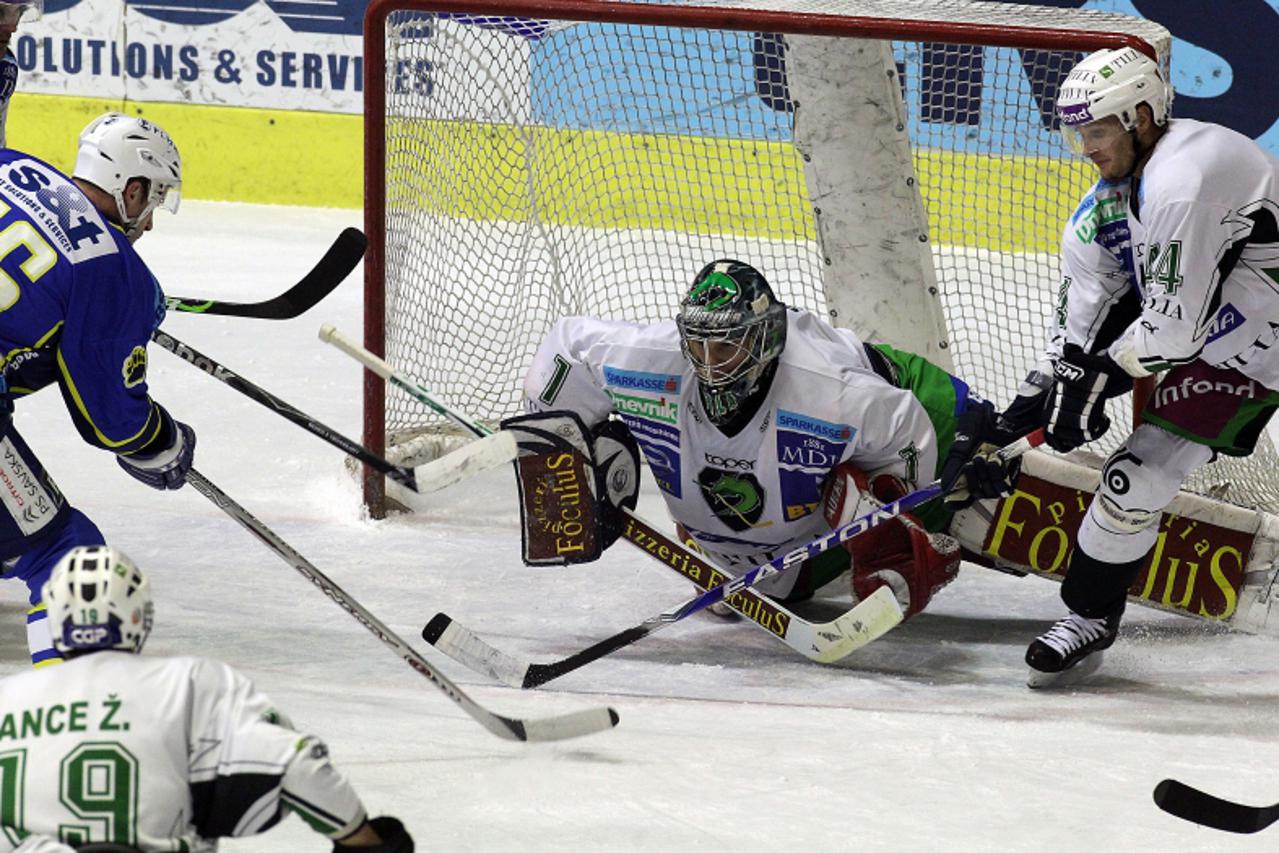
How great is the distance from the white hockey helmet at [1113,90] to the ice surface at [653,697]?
3.34 ft

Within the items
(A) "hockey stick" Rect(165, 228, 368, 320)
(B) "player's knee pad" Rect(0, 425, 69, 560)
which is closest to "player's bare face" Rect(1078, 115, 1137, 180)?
(A) "hockey stick" Rect(165, 228, 368, 320)

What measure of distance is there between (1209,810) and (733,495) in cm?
124

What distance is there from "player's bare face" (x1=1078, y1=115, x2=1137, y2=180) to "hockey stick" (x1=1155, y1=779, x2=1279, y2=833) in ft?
3.76

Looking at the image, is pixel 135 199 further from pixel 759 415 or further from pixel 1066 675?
pixel 1066 675

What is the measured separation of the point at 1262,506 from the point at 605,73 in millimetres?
2273

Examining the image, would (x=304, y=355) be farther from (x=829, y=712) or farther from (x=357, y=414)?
(x=829, y=712)

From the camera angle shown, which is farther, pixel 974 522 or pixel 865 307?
pixel 865 307

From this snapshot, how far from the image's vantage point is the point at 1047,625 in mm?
3799

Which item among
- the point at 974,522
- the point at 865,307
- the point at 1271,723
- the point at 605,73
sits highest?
the point at 605,73

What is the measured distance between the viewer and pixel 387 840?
1.89 meters

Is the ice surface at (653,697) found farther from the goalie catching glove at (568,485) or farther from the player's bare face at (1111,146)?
the player's bare face at (1111,146)

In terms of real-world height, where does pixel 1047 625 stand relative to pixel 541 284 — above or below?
below

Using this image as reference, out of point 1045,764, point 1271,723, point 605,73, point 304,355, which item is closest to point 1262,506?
point 1271,723

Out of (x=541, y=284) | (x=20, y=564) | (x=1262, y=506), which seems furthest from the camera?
(x=541, y=284)
